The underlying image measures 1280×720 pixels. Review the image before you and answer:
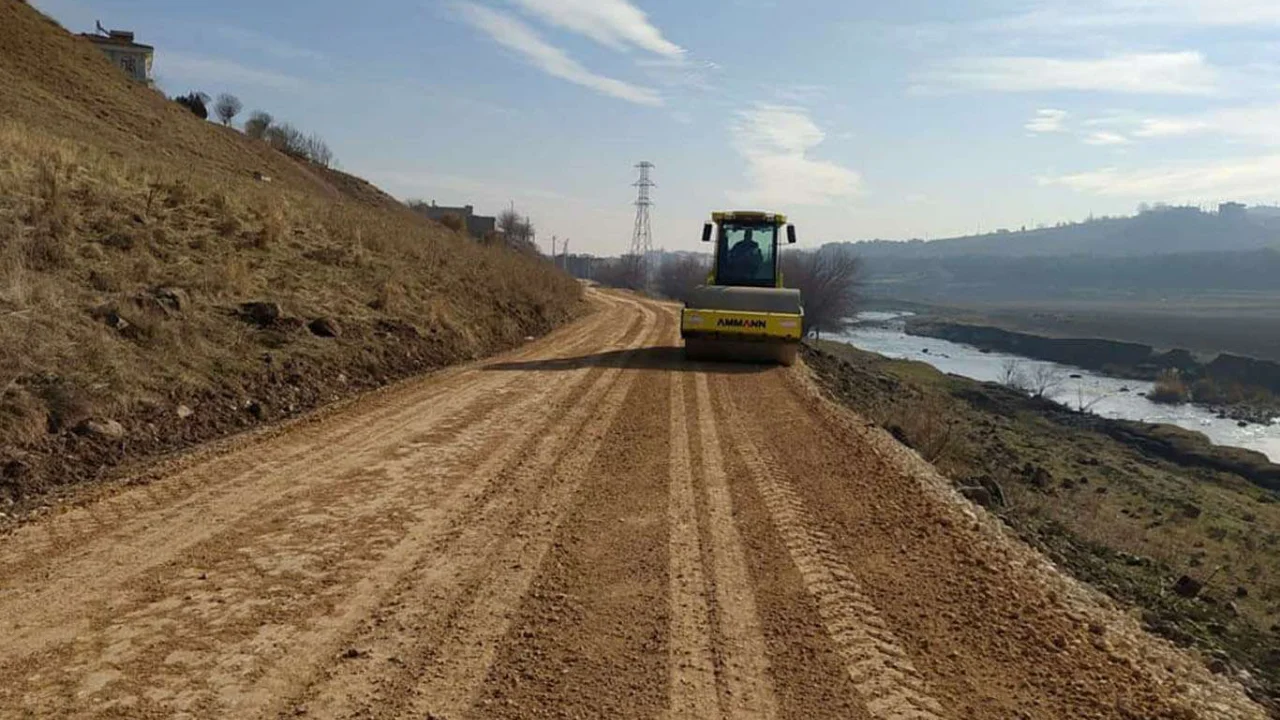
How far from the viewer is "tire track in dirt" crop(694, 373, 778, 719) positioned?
152 inches

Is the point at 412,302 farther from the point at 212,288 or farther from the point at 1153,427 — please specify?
the point at 1153,427

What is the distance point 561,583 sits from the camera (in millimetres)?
5164

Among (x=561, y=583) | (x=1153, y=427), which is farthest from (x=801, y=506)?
(x=1153, y=427)

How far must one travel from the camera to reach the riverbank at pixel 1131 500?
21.5 ft

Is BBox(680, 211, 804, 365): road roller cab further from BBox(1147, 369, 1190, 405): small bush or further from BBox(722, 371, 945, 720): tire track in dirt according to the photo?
BBox(1147, 369, 1190, 405): small bush

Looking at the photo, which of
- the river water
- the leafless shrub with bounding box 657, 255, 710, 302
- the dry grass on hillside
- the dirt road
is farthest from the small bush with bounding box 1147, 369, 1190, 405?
the dirt road

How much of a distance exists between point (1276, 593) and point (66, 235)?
61.7 feet

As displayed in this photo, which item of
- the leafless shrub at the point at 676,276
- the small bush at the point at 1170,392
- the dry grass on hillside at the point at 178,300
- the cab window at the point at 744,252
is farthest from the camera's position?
the leafless shrub at the point at 676,276

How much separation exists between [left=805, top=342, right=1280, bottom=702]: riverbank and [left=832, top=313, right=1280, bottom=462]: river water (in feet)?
34.2

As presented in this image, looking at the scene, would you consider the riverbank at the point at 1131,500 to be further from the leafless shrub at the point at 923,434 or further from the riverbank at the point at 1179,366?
the riverbank at the point at 1179,366

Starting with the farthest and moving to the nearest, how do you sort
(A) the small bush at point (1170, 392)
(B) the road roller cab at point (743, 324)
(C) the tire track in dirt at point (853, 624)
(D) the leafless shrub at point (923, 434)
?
1. (A) the small bush at point (1170, 392)
2. (B) the road roller cab at point (743, 324)
3. (D) the leafless shrub at point (923, 434)
4. (C) the tire track in dirt at point (853, 624)

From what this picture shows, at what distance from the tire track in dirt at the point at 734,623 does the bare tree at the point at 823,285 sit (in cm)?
5632

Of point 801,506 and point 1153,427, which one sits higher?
point 801,506

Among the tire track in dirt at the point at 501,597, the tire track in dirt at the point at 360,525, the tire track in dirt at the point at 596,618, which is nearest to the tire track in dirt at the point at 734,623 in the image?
the tire track in dirt at the point at 596,618
